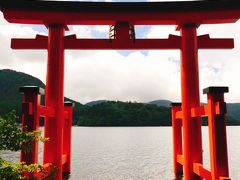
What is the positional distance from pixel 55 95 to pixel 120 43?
2274mm

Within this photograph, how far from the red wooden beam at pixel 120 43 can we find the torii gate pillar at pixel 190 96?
1.28 ft

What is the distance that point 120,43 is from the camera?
8.96 metres

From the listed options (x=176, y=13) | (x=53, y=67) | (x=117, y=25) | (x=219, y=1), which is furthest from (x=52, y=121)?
(x=219, y=1)

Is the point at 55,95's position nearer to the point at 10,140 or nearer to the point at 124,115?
the point at 10,140

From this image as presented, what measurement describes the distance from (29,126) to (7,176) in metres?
2.09

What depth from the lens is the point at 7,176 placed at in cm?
457

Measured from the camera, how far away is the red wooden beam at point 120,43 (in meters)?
8.98

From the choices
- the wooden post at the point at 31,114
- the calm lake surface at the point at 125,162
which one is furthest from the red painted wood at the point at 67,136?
the wooden post at the point at 31,114

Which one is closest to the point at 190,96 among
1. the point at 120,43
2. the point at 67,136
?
the point at 120,43

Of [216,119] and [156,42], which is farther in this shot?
[156,42]

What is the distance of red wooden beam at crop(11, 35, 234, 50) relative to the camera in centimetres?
898

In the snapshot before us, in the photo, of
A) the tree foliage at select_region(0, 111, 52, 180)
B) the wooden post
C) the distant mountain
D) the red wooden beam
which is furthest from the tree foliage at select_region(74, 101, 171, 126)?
the tree foliage at select_region(0, 111, 52, 180)

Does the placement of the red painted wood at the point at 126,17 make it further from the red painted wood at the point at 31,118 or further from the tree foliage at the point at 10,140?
the tree foliage at the point at 10,140

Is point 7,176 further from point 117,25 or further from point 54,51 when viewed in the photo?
point 117,25
